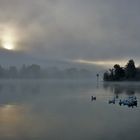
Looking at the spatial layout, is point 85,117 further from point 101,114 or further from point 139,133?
point 139,133

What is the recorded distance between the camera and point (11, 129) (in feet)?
160

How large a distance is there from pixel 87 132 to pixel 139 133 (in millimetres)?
6665

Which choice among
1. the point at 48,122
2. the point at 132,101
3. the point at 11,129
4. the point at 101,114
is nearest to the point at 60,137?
the point at 11,129

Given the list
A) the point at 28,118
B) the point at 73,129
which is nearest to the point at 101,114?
the point at 28,118

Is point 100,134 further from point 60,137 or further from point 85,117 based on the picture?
point 85,117

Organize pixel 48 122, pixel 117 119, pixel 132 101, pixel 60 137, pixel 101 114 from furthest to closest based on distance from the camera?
pixel 132 101
pixel 101 114
pixel 117 119
pixel 48 122
pixel 60 137

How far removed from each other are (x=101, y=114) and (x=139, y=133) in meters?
22.8

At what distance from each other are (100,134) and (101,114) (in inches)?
885

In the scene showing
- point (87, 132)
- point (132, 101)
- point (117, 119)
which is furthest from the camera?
point (132, 101)

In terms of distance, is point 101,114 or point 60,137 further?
point 101,114

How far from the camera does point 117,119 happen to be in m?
60.1

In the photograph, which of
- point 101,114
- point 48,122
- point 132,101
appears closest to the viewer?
point 48,122

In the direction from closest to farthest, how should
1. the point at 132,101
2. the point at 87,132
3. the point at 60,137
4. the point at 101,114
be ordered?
the point at 60,137, the point at 87,132, the point at 101,114, the point at 132,101

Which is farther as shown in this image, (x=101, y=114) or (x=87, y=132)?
(x=101, y=114)
